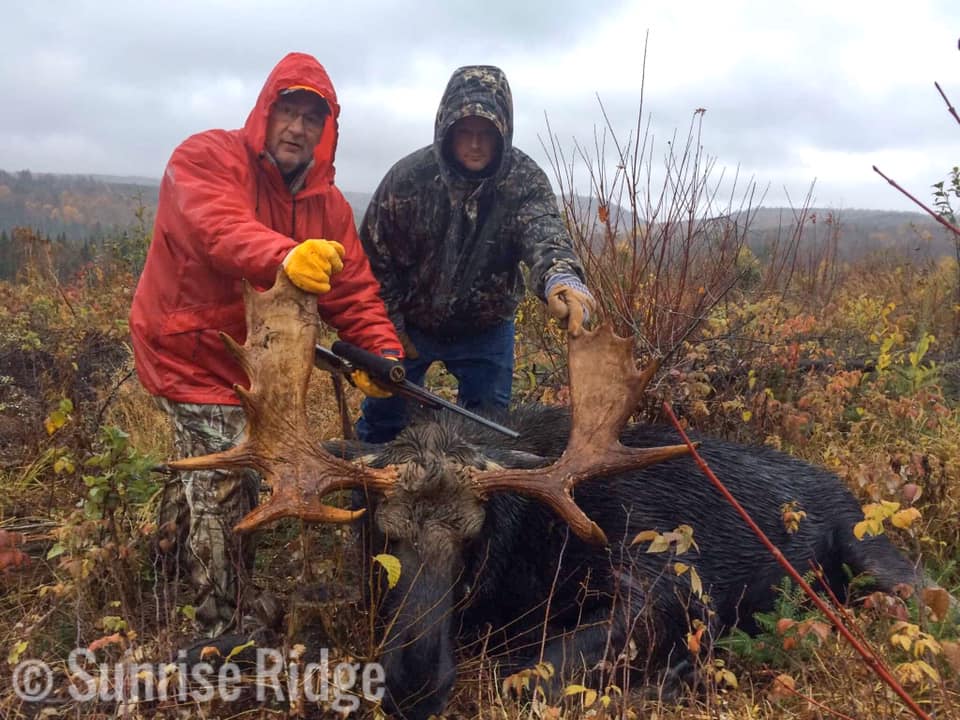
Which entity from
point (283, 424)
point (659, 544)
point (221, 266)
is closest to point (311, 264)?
point (221, 266)

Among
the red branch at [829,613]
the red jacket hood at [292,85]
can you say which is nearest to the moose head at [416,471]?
the red branch at [829,613]

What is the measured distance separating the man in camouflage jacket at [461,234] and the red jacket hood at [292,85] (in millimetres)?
906

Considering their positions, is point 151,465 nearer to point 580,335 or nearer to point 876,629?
point 580,335

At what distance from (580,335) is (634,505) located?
935mm

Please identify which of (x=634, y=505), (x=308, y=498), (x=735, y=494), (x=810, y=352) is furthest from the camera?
(x=810, y=352)

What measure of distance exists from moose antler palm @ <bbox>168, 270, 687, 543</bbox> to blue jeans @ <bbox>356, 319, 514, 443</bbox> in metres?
1.70

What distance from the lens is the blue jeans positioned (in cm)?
482

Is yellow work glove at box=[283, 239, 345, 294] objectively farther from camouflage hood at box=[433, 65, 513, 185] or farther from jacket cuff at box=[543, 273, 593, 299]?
camouflage hood at box=[433, 65, 513, 185]

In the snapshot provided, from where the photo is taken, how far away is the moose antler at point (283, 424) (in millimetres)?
2723

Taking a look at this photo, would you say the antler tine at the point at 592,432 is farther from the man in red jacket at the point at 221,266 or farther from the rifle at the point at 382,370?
the man in red jacket at the point at 221,266

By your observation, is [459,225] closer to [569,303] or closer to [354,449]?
[569,303]

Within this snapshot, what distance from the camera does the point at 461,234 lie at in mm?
4551

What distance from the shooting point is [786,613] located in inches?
131

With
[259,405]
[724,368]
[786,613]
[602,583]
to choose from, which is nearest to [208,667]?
[259,405]
